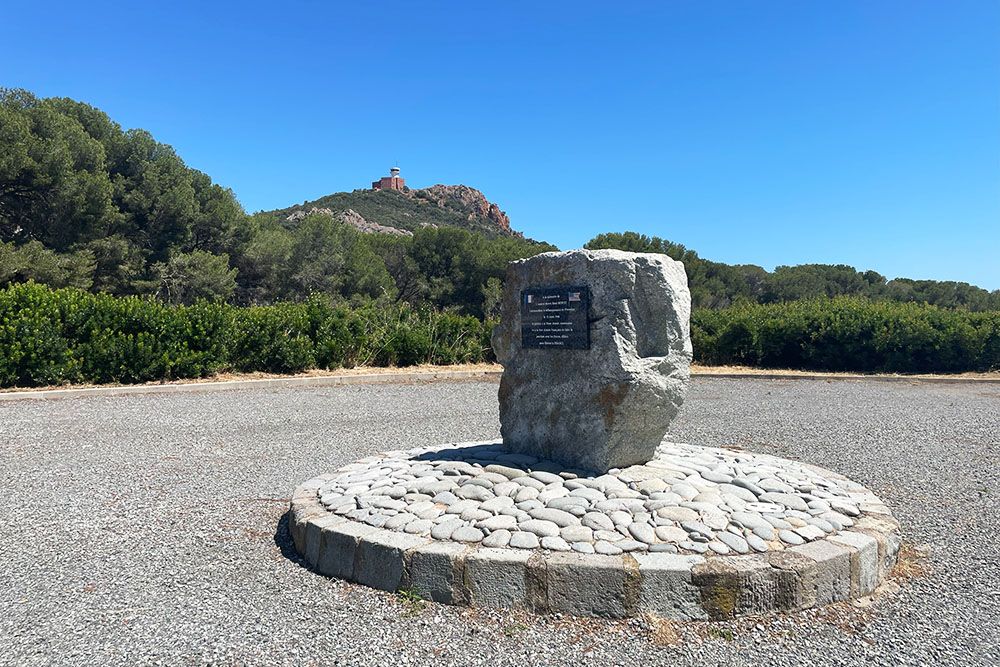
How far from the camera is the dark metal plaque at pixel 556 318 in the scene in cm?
438

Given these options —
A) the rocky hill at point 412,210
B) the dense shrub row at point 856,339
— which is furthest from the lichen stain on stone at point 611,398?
the rocky hill at point 412,210

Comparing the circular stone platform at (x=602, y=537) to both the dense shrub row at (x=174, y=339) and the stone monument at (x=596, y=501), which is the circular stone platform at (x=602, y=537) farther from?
the dense shrub row at (x=174, y=339)

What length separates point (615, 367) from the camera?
4215 mm

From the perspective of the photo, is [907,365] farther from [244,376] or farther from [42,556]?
[42,556]

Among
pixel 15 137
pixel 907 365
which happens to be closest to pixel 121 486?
pixel 15 137

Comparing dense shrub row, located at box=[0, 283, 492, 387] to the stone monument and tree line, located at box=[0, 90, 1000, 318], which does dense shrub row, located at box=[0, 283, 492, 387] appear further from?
the stone monument

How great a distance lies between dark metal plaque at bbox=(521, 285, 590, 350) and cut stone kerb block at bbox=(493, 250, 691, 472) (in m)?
0.05

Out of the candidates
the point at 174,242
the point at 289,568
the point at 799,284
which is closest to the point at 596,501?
the point at 289,568

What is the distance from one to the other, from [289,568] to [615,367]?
231 centimetres

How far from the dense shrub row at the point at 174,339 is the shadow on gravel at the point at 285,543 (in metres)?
8.02

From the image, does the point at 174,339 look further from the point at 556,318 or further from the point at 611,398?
the point at 611,398

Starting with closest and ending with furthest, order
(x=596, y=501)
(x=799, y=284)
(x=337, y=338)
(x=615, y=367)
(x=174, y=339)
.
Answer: (x=596, y=501) → (x=615, y=367) → (x=174, y=339) → (x=337, y=338) → (x=799, y=284)

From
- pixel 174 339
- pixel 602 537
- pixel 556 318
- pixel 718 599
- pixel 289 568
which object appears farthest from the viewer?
pixel 174 339

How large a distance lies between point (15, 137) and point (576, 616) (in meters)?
17.5
